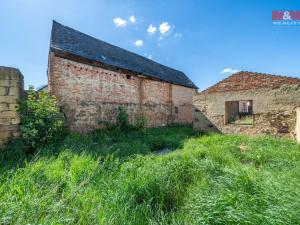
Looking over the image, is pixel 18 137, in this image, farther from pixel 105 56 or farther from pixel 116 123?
pixel 105 56

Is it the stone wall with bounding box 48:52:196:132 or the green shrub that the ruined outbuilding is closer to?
the stone wall with bounding box 48:52:196:132

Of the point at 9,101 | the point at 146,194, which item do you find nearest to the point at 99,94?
the point at 9,101

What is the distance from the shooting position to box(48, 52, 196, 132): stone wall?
7.80 meters

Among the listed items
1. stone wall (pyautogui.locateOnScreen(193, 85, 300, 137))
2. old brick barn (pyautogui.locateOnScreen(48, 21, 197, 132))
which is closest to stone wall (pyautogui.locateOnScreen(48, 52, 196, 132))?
old brick barn (pyautogui.locateOnScreen(48, 21, 197, 132))

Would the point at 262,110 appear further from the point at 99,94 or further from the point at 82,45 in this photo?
the point at 82,45

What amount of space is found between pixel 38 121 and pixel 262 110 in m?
8.58

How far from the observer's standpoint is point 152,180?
9.78ft

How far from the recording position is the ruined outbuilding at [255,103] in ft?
23.3

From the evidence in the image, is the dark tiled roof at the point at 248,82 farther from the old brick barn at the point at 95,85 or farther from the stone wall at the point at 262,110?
the old brick barn at the point at 95,85

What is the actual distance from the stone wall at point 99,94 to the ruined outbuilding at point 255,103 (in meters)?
3.46

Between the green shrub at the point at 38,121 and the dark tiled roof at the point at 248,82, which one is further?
the dark tiled roof at the point at 248,82

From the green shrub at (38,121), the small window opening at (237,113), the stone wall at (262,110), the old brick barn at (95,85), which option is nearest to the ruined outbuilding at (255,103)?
the stone wall at (262,110)

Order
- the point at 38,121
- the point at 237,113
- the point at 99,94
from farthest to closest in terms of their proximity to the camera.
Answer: the point at 237,113 → the point at 99,94 → the point at 38,121

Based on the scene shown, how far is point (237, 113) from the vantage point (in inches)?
596
